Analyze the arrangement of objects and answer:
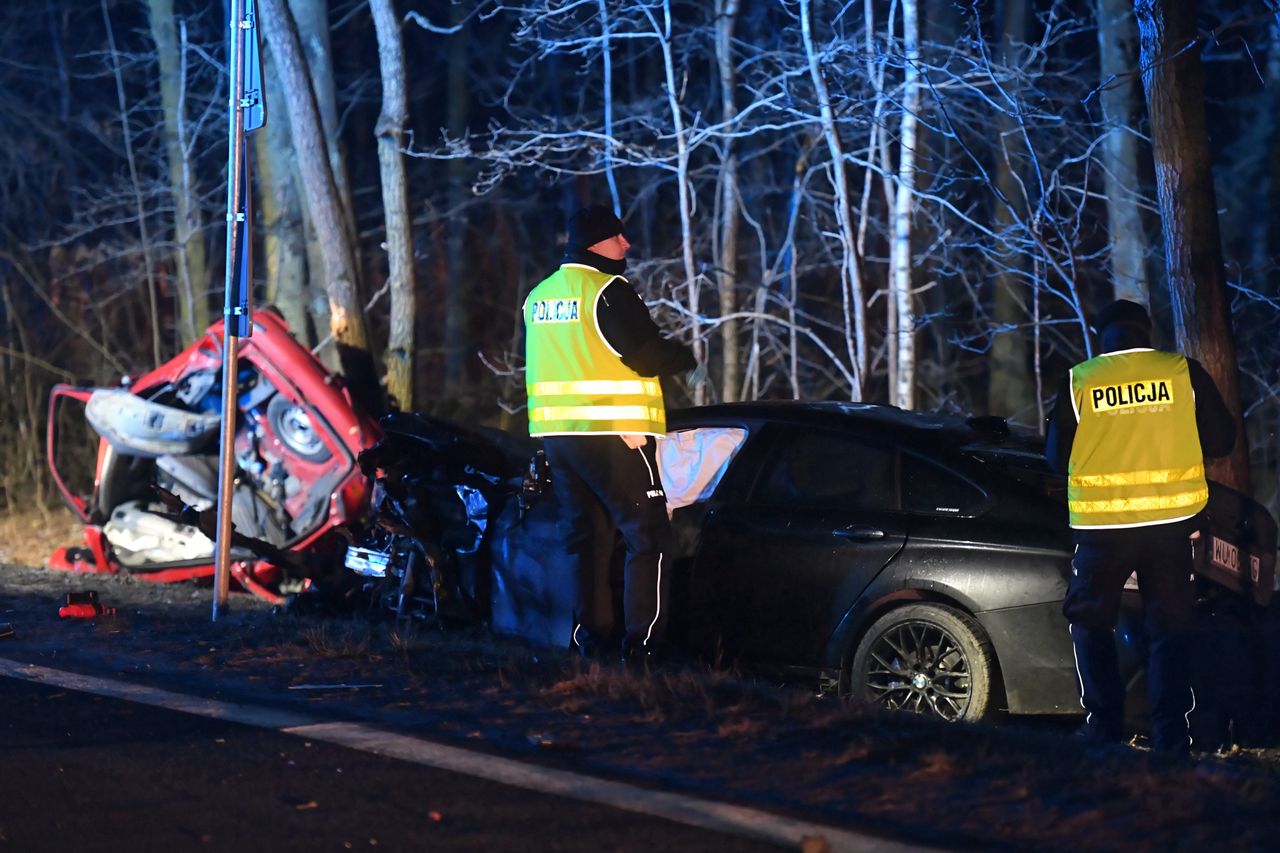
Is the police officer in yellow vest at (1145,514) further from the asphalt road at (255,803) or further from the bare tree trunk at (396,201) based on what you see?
the bare tree trunk at (396,201)

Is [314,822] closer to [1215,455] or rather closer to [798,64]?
[1215,455]

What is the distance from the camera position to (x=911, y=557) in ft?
20.2

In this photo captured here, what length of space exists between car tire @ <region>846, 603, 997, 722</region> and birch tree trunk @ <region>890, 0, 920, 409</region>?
4.59 metres

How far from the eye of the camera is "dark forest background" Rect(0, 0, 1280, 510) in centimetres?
1145

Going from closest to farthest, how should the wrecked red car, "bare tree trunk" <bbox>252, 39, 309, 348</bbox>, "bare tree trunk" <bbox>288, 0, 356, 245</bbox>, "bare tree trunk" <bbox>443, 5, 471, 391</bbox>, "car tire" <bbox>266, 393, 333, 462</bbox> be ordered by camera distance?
the wrecked red car
"car tire" <bbox>266, 393, 333, 462</bbox>
"bare tree trunk" <bbox>288, 0, 356, 245</bbox>
"bare tree trunk" <bbox>252, 39, 309, 348</bbox>
"bare tree trunk" <bbox>443, 5, 471, 391</bbox>

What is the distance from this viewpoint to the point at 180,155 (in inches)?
707

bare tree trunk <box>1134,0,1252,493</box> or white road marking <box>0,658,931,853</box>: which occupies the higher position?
bare tree trunk <box>1134,0,1252,493</box>

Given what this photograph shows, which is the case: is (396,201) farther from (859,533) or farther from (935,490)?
(935,490)

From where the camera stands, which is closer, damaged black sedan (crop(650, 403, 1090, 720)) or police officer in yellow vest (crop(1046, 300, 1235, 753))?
police officer in yellow vest (crop(1046, 300, 1235, 753))

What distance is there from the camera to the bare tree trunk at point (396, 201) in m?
12.9

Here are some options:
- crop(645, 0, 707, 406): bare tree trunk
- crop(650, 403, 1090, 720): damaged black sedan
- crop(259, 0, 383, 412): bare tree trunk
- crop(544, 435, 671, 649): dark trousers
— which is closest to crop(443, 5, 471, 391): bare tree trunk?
crop(645, 0, 707, 406): bare tree trunk

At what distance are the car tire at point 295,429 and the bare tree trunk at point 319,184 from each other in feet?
8.32

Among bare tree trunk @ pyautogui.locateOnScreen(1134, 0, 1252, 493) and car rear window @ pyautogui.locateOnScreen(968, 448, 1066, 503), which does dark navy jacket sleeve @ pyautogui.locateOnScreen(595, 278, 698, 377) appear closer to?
car rear window @ pyautogui.locateOnScreen(968, 448, 1066, 503)

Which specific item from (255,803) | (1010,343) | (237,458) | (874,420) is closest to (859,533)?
(874,420)
